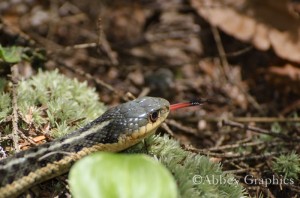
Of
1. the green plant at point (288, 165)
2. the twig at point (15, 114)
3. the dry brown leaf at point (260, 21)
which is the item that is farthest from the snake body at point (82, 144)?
the dry brown leaf at point (260, 21)

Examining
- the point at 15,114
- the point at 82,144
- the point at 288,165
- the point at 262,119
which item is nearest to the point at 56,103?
the point at 15,114

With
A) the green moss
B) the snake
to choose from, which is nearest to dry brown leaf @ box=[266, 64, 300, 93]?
the snake

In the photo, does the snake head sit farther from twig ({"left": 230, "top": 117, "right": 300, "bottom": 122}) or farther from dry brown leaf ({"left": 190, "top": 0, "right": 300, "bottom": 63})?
dry brown leaf ({"left": 190, "top": 0, "right": 300, "bottom": 63})

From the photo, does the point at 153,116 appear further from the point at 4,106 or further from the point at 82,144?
the point at 4,106

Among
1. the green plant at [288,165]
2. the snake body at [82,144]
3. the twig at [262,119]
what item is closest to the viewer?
the snake body at [82,144]

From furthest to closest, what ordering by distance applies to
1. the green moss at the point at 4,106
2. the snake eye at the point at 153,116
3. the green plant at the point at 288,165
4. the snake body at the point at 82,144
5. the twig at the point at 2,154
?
the green plant at the point at 288,165, the green moss at the point at 4,106, the snake eye at the point at 153,116, the twig at the point at 2,154, the snake body at the point at 82,144

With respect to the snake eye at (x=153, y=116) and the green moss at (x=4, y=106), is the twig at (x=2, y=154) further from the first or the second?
the snake eye at (x=153, y=116)

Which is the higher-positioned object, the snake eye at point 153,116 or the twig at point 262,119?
the snake eye at point 153,116
